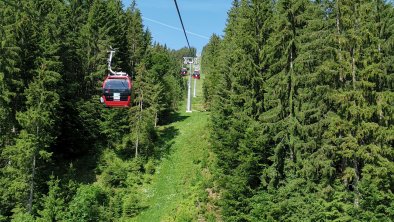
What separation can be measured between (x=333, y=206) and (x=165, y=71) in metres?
38.7

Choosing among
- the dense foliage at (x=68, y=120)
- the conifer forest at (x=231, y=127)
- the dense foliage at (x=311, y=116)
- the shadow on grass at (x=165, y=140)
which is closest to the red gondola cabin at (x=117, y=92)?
the conifer forest at (x=231, y=127)

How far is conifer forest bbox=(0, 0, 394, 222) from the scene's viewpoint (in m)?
25.2

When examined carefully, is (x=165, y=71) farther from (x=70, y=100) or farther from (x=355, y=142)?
(x=355, y=142)

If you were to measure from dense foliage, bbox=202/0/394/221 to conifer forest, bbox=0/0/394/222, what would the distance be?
96 millimetres

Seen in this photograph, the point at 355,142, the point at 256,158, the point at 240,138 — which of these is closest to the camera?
the point at 355,142

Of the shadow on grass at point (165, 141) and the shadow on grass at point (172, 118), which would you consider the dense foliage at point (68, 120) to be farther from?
the shadow on grass at point (172, 118)

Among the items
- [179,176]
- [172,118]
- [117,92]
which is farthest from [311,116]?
[172,118]

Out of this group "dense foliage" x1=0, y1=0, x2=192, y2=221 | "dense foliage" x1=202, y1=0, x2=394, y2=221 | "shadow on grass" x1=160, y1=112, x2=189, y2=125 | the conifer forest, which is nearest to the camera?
"dense foliage" x1=202, y1=0, x2=394, y2=221

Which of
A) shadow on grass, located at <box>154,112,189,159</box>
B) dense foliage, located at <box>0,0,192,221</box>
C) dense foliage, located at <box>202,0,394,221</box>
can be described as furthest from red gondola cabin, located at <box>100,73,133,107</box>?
shadow on grass, located at <box>154,112,189,159</box>

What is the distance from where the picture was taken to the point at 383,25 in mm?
28438

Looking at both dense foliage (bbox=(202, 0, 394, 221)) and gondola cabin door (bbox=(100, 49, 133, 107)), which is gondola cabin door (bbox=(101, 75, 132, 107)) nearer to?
gondola cabin door (bbox=(100, 49, 133, 107))

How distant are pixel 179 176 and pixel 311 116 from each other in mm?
18932

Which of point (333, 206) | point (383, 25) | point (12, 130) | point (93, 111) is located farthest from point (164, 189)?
point (383, 25)

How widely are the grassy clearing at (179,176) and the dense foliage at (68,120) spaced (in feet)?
5.18
